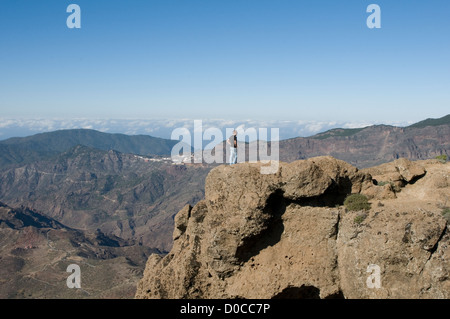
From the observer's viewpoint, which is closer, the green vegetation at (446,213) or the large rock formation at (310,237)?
the large rock formation at (310,237)

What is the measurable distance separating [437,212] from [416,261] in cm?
303

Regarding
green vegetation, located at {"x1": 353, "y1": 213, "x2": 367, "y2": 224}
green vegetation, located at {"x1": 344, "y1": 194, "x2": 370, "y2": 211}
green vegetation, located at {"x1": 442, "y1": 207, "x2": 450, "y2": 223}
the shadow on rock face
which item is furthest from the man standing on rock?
green vegetation, located at {"x1": 442, "y1": 207, "x2": 450, "y2": 223}

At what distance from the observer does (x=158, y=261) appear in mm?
29125

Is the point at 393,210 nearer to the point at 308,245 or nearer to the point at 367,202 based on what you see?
the point at 367,202

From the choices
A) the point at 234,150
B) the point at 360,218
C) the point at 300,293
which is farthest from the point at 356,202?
the point at 234,150

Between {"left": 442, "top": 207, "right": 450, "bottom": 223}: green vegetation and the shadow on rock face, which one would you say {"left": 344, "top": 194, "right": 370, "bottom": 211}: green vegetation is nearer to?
{"left": 442, "top": 207, "right": 450, "bottom": 223}: green vegetation

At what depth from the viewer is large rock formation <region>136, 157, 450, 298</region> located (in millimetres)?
17172

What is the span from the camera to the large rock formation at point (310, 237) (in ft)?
56.3

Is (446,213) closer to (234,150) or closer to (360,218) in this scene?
(360,218)

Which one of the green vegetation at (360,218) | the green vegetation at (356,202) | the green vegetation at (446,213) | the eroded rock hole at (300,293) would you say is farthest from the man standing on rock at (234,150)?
the green vegetation at (446,213)

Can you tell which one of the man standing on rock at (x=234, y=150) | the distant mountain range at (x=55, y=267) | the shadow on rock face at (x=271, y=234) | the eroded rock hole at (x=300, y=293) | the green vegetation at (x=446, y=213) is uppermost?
the man standing on rock at (x=234, y=150)

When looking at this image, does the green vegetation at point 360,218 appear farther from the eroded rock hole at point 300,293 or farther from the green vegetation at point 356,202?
the eroded rock hole at point 300,293

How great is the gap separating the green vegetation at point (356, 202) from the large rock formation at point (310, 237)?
1.36 feet

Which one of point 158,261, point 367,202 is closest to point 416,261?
point 367,202
